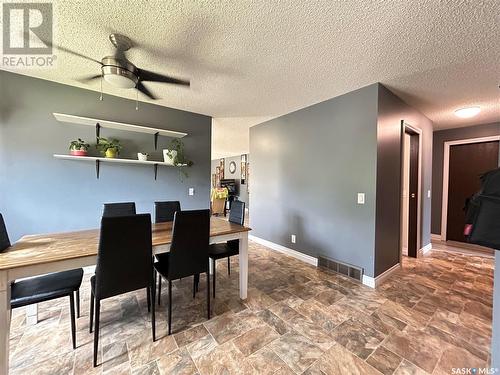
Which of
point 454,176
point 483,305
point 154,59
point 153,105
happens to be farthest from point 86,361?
point 454,176

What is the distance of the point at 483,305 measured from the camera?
7.11ft

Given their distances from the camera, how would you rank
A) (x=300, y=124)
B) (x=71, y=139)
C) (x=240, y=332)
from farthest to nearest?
(x=300, y=124)
(x=71, y=139)
(x=240, y=332)

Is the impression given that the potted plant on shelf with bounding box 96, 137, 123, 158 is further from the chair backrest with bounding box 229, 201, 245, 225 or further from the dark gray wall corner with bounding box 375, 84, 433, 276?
the dark gray wall corner with bounding box 375, 84, 433, 276

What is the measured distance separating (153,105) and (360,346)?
12.7 ft

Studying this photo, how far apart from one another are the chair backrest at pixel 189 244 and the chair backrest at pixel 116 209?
105cm

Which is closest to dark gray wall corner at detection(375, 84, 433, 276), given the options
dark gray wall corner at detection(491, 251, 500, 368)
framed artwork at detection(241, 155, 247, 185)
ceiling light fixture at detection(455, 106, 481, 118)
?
ceiling light fixture at detection(455, 106, 481, 118)

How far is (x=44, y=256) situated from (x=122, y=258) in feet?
1.49

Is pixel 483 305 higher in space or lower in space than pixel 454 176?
lower

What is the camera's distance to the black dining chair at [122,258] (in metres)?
1.45

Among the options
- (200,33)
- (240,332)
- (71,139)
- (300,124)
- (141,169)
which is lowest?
(240,332)

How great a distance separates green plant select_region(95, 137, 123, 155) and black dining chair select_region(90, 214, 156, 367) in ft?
6.00

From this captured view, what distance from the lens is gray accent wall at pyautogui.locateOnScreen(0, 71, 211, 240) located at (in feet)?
8.10

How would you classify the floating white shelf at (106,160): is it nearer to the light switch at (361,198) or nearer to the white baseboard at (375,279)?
the light switch at (361,198)

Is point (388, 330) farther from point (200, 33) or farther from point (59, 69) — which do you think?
point (59, 69)
